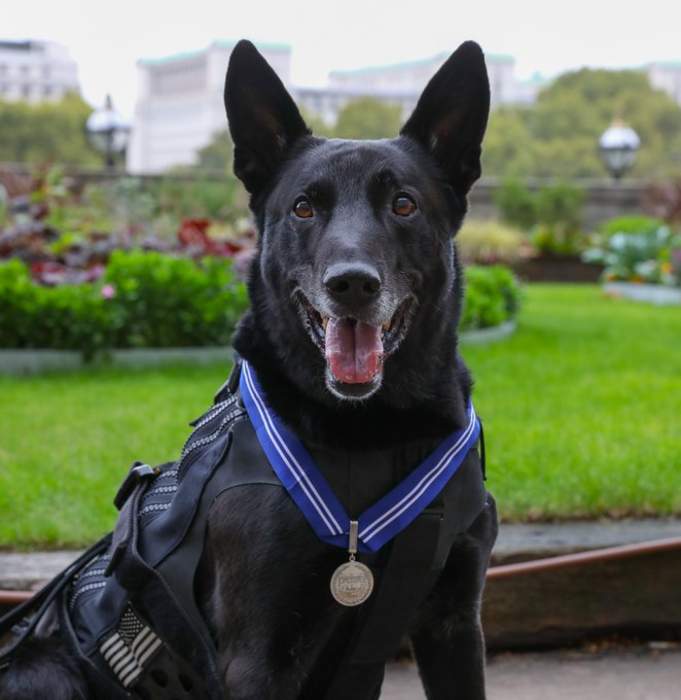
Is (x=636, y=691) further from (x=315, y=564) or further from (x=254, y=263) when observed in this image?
(x=254, y=263)

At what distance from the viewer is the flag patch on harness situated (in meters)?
2.19

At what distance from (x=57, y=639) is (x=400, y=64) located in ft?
437

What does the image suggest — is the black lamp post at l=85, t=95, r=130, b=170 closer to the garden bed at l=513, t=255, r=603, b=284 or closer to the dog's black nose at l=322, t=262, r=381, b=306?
the garden bed at l=513, t=255, r=603, b=284

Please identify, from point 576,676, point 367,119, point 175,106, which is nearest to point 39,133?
point 367,119

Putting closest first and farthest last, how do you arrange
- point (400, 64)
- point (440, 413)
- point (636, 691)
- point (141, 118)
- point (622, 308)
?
1. point (440, 413)
2. point (636, 691)
3. point (622, 308)
4. point (141, 118)
5. point (400, 64)

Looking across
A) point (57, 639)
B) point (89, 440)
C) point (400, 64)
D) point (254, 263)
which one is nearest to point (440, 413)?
point (254, 263)

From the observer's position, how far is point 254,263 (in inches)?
90.9

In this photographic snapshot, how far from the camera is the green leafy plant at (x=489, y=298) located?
9305mm

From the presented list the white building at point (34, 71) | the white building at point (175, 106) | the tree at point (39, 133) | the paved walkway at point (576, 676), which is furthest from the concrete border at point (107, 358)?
the white building at point (34, 71)

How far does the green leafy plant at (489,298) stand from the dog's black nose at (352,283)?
22.5 feet

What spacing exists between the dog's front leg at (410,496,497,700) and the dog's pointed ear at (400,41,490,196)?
73cm

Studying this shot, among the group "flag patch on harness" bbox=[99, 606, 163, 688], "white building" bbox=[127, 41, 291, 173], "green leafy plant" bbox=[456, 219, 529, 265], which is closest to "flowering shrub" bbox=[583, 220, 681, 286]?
"green leafy plant" bbox=[456, 219, 529, 265]

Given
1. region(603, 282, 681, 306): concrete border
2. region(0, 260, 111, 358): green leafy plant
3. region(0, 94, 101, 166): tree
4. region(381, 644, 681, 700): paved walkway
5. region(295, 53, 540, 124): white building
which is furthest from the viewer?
region(295, 53, 540, 124): white building

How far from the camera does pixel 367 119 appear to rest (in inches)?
2488
